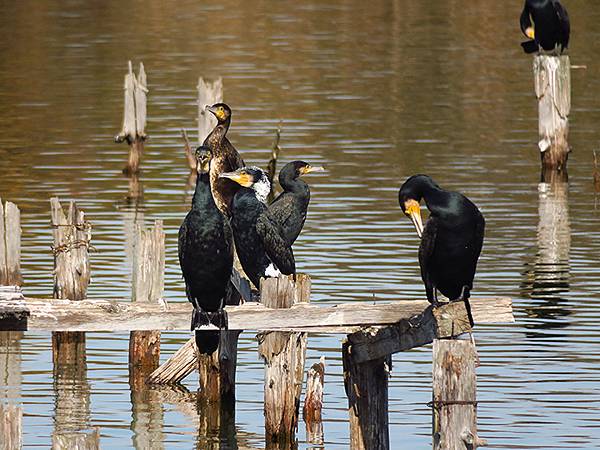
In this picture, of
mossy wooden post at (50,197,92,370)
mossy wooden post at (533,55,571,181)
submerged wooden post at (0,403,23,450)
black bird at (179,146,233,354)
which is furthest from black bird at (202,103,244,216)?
mossy wooden post at (533,55,571,181)

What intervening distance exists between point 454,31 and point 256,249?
35.0 meters

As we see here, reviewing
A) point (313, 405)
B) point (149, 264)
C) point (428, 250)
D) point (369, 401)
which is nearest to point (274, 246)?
point (149, 264)

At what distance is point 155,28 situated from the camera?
51.3 m

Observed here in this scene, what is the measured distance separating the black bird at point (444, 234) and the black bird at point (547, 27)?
13818 mm

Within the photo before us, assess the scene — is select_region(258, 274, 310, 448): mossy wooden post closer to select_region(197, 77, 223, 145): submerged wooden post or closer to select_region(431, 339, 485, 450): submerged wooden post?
select_region(431, 339, 485, 450): submerged wooden post

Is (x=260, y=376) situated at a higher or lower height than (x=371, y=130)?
lower

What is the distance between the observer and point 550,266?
2003 cm

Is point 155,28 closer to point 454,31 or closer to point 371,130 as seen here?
point 454,31

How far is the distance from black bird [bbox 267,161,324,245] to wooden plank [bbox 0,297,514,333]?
336 centimetres

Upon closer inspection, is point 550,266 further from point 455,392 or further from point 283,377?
point 455,392

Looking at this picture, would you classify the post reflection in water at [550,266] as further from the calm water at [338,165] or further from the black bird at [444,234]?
the black bird at [444,234]

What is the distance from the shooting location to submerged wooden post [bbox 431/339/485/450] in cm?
1073

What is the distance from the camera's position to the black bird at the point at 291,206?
15203mm

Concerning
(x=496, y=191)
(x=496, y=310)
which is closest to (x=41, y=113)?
(x=496, y=191)
